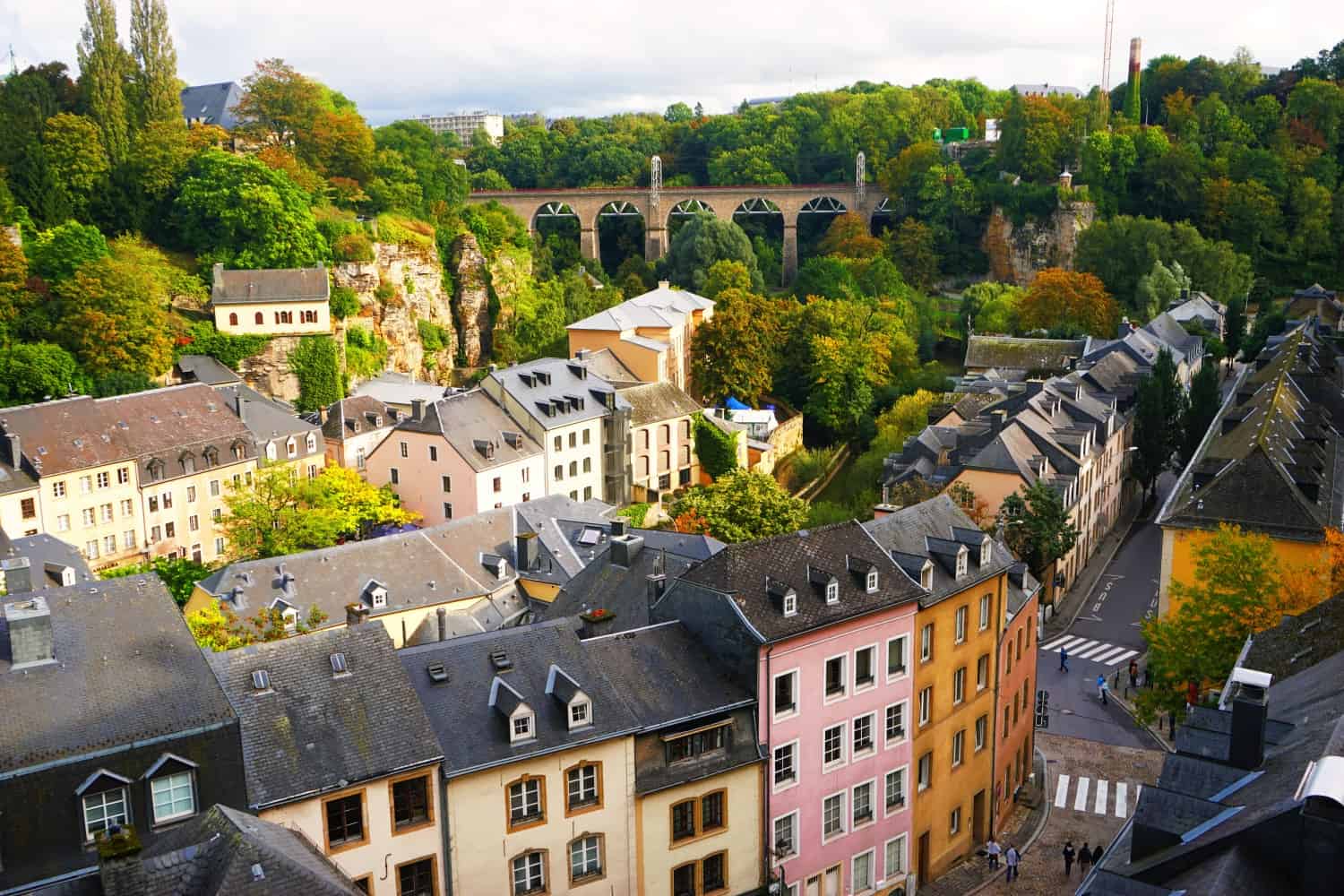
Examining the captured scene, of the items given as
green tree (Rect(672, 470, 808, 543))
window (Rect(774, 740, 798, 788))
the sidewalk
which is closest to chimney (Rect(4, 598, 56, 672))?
window (Rect(774, 740, 798, 788))

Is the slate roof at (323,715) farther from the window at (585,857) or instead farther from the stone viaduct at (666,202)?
the stone viaduct at (666,202)

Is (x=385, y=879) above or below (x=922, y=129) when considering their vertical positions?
below

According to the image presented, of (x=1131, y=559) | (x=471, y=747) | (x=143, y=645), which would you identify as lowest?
(x=1131, y=559)

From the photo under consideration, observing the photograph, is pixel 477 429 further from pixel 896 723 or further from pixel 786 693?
pixel 786 693

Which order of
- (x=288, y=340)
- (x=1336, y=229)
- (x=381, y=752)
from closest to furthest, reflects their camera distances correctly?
(x=381, y=752)
(x=288, y=340)
(x=1336, y=229)

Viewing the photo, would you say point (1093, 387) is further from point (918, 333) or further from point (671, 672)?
point (671, 672)

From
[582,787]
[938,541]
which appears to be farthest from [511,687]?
[938,541]

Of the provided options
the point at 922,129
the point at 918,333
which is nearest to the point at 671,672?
the point at 918,333
